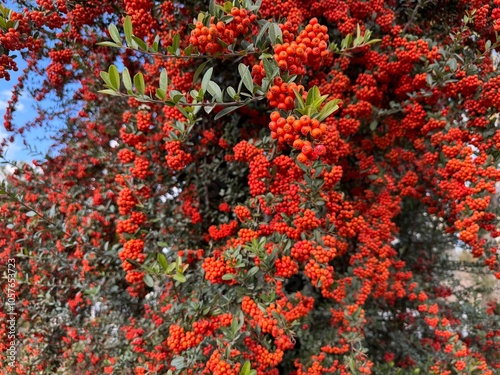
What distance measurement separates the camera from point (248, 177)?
221cm

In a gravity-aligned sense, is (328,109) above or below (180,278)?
above

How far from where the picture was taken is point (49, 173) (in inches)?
137

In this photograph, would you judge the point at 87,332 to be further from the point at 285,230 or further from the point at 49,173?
the point at 285,230

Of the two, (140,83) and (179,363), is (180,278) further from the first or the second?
(140,83)

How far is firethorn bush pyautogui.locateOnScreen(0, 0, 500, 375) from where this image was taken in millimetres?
1722

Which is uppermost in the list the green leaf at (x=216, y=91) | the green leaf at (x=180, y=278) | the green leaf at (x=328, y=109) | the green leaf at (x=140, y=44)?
the green leaf at (x=140, y=44)

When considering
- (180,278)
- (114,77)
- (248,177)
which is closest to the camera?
(114,77)

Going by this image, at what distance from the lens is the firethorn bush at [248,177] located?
1.72 meters

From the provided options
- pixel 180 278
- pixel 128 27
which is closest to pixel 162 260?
pixel 180 278

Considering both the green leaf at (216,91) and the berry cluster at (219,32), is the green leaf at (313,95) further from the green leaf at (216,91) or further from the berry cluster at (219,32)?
the berry cluster at (219,32)

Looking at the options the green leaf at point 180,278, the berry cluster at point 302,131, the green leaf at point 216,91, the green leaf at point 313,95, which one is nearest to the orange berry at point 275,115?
the berry cluster at point 302,131

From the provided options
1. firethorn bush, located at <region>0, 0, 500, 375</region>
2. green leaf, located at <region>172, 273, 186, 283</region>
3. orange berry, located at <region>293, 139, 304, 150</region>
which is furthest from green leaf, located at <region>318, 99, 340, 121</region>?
green leaf, located at <region>172, 273, 186, 283</region>

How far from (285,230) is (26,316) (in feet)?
9.77

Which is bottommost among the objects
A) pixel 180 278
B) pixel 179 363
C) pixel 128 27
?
pixel 179 363
